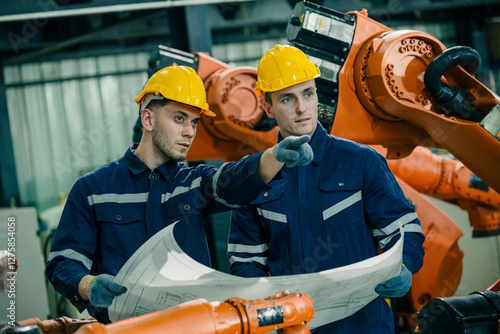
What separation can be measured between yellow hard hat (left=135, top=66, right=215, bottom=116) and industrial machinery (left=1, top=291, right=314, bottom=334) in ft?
3.20

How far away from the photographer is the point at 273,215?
6.62 ft

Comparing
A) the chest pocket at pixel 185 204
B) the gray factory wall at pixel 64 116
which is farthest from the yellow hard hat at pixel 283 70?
the gray factory wall at pixel 64 116

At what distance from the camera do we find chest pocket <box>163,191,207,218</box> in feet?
6.64

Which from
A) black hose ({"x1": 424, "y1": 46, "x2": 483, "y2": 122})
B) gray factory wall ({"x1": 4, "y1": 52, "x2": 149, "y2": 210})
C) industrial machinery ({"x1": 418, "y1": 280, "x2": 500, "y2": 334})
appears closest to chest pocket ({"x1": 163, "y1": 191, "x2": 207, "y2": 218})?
industrial machinery ({"x1": 418, "y1": 280, "x2": 500, "y2": 334})

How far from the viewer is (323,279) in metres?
1.47

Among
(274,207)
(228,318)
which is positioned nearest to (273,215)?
(274,207)

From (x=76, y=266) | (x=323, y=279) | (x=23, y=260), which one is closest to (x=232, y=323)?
(x=323, y=279)

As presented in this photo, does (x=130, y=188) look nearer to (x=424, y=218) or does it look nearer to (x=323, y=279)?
(x=323, y=279)

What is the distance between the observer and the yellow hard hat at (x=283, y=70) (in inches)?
82.4

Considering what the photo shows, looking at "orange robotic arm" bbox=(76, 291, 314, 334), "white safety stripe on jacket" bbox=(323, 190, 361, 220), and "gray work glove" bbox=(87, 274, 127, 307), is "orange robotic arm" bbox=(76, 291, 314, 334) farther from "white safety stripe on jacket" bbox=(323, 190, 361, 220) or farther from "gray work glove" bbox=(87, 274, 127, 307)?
"white safety stripe on jacket" bbox=(323, 190, 361, 220)

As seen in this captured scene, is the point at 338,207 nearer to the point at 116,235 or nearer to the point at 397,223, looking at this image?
the point at 397,223

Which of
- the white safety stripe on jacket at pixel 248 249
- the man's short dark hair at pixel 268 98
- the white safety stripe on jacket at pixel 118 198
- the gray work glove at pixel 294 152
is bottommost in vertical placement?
the white safety stripe on jacket at pixel 248 249

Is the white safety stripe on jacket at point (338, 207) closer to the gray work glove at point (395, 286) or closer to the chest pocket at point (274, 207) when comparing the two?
the chest pocket at point (274, 207)

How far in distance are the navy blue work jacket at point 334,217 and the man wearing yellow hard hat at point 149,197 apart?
195mm
